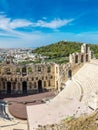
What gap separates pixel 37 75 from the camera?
1531 inches

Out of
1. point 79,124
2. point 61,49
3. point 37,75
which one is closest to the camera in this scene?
point 79,124

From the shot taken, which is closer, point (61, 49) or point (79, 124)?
point (79, 124)

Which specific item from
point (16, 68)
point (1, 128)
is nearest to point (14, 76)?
point (16, 68)

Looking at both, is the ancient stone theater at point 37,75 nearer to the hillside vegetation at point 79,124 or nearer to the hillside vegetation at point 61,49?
the hillside vegetation at point 79,124

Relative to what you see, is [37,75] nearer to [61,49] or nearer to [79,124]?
[79,124]

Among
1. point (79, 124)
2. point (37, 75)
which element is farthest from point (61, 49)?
point (79, 124)

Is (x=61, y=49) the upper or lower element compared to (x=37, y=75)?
upper

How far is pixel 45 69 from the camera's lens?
39.2 m

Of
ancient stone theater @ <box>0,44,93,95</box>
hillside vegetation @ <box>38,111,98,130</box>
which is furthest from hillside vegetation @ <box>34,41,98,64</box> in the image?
hillside vegetation @ <box>38,111,98,130</box>

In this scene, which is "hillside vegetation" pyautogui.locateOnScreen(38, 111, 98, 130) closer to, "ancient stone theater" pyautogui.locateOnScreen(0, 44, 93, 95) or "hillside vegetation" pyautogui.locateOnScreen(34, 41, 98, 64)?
"ancient stone theater" pyautogui.locateOnScreen(0, 44, 93, 95)

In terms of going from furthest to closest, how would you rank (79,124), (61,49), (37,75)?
1. (61,49)
2. (37,75)
3. (79,124)

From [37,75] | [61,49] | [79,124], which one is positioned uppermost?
[61,49]

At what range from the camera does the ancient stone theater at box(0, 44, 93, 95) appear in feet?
124

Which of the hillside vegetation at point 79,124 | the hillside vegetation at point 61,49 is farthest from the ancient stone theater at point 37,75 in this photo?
the hillside vegetation at point 61,49
